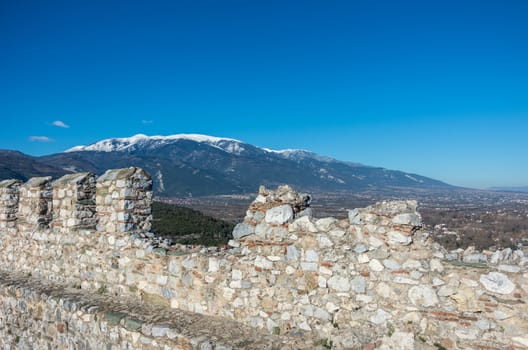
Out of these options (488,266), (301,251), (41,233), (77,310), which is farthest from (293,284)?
(41,233)

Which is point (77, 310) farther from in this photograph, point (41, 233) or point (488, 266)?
point (488, 266)

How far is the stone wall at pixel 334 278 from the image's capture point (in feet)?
13.6

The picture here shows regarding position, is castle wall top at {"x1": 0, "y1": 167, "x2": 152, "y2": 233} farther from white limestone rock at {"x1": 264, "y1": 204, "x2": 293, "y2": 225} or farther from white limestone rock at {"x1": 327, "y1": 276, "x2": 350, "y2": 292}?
white limestone rock at {"x1": 327, "y1": 276, "x2": 350, "y2": 292}

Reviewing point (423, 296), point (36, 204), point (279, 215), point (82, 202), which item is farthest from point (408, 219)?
point (36, 204)

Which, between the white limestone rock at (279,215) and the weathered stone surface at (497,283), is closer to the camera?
the weathered stone surface at (497,283)

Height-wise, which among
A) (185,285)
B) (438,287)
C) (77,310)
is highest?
(438,287)

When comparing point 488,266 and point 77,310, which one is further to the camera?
point 77,310

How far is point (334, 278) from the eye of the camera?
4.95 metres

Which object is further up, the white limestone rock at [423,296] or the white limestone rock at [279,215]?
the white limestone rock at [279,215]

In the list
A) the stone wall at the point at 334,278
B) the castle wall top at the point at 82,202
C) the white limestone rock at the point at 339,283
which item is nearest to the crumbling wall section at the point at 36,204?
the castle wall top at the point at 82,202

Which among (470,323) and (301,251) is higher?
(301,251)

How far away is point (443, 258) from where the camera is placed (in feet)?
14.6

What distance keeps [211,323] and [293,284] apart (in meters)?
1.36

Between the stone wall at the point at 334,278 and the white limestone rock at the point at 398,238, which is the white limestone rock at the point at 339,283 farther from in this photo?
the white limestone rock at the point at 398,238
